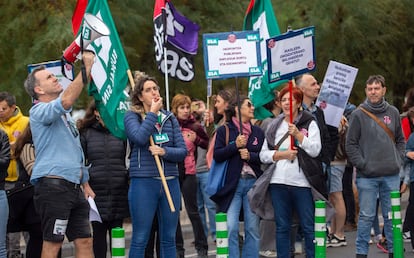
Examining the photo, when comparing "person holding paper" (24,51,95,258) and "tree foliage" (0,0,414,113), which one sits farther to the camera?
"tree foliage" (0,0,414,113)

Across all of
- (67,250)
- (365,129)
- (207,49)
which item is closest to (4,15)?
(67,250)

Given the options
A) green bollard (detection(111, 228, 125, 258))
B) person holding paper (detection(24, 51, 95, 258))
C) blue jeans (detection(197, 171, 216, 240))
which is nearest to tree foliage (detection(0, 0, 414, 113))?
blue jeans (detection(197, 171, 216, 240))

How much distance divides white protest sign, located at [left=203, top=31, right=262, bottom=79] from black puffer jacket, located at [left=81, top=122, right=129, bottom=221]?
154 centimetres

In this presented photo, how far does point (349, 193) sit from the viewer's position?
15.9m

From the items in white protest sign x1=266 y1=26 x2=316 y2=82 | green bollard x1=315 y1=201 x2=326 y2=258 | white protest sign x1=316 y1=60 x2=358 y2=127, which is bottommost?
green bollard x1=315 y1=201 x2=326 y2=258

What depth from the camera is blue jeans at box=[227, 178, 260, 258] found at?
11.1 metres

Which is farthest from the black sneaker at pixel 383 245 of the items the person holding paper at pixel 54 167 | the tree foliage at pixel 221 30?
the tree foliage at pixel 221 30

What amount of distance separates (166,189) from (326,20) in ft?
41.6

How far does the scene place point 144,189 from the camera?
974 cm

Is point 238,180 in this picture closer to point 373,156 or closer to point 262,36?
point 373,156

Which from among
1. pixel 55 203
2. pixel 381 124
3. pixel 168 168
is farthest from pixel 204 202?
pixel 55 203

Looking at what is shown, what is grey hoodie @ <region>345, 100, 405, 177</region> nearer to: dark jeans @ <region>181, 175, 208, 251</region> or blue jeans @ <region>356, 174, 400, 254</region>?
blue jeans @ <region>356, 174, 400, 254</region>

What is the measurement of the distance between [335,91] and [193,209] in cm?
223

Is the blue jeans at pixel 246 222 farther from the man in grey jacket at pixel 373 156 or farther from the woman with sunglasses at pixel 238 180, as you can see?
the man in grey jacket at pixel 373 156
